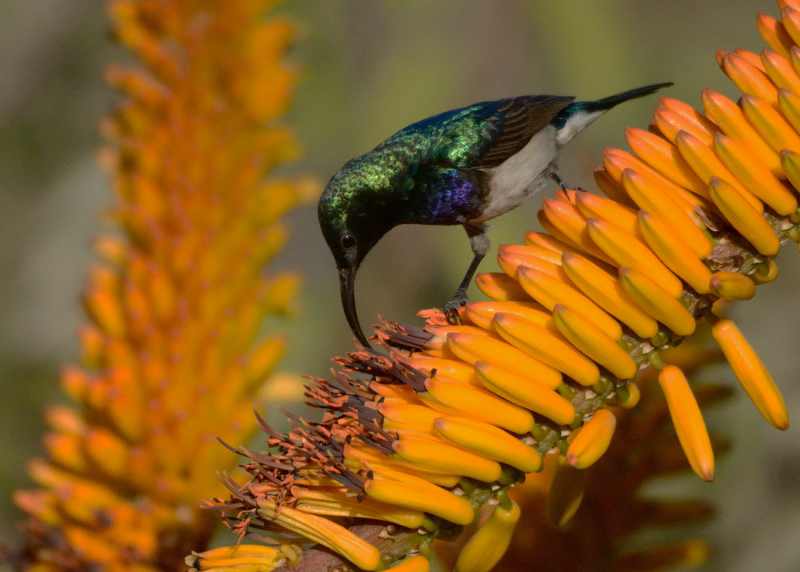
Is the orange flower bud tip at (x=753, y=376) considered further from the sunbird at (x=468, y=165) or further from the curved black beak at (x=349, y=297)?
the sunbird at (x=468, y=165)

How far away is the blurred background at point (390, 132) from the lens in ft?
7.22

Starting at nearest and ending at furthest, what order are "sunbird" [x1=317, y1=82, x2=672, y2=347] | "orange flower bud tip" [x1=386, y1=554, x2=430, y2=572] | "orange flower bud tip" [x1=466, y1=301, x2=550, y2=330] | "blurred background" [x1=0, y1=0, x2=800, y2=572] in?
"orange flower bud tip" [x1=386, y1=554, x2=430, y2=572], "orange flower bud tip" [x1=466, y1=301, x2=550, y2=330], "sunbird" [x1=317, y1=82, x2=672, y2=347], "blurred background" [x1=0, y1=0, x2=800, y2=572]

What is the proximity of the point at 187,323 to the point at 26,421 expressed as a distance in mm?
855

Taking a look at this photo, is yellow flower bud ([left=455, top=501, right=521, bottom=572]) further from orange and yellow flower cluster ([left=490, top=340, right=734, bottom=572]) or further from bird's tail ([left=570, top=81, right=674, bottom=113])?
bird's tail ([left=570, top=81, right=674, bottom=113])

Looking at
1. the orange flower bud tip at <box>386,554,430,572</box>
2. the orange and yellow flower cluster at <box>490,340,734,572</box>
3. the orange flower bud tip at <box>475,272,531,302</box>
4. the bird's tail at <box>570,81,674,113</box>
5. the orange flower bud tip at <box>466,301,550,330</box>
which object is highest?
the bird's tail at <box>570,81,674,113</box>

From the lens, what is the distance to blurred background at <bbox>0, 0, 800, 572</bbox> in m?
2.20

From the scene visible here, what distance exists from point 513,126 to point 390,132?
0.47 m

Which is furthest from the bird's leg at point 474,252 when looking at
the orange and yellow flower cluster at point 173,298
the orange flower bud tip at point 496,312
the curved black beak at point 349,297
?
the orange flower bud tip at point 496,312

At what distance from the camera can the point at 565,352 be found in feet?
3.93

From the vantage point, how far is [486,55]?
267cm

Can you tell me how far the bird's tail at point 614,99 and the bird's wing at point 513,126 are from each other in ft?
0.27

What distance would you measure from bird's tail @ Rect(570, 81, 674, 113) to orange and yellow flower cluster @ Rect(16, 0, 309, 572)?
44 cm

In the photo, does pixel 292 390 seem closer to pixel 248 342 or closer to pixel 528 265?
pixel 248 342

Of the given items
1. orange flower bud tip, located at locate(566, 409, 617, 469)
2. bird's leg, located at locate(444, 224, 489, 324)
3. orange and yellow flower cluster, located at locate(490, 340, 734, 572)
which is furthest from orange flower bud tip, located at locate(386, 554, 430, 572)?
bird's leg, located at locate(444, 224, 489, 324)
